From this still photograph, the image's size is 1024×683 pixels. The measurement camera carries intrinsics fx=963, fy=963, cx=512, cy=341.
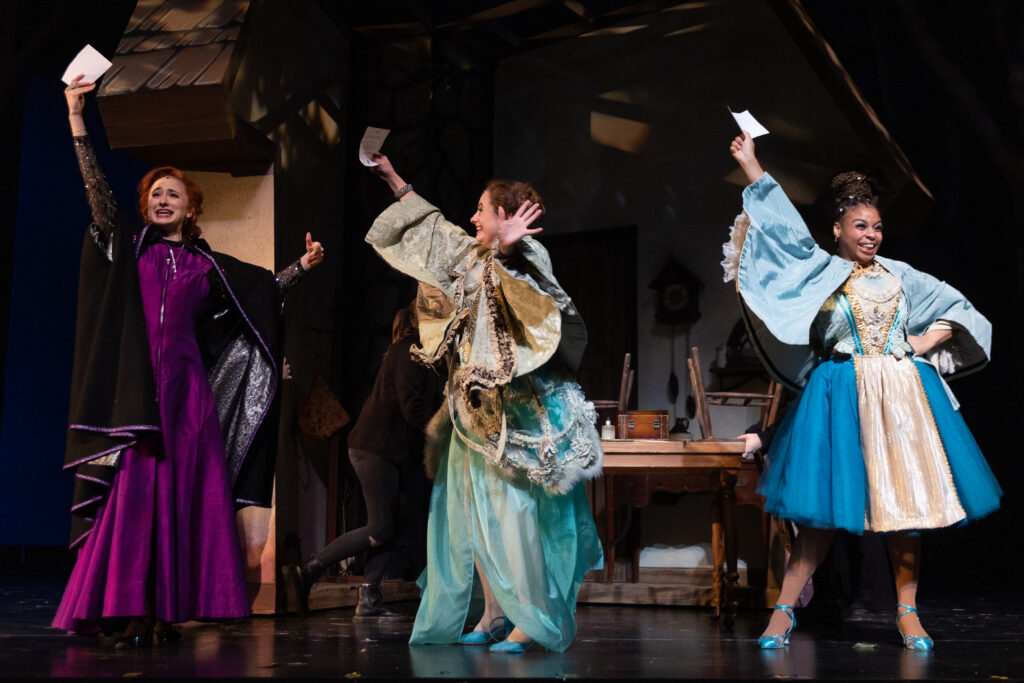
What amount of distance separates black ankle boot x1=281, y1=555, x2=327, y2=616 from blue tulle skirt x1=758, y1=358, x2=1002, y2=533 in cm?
211

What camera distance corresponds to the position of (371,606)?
14.8 feet

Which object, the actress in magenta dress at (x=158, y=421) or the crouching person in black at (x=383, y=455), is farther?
the crouching person in black at (x=383, y=455)

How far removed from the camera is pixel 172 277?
3.57 meters

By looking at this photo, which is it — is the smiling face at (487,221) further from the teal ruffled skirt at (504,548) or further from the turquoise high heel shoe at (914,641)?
the turquoise high heel shoe at (914,641)

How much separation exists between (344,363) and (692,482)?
234 centimetres

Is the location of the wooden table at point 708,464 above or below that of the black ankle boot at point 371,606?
above

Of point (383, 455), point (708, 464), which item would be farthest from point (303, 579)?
point (708, 464)

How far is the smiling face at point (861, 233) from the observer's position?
3623mm

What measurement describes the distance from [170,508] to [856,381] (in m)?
2.46

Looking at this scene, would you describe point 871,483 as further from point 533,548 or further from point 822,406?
point 533,548

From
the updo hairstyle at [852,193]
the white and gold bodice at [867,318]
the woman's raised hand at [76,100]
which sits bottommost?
the white and gold bodice at [867,318]

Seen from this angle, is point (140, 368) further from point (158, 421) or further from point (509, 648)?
point (509, 648)

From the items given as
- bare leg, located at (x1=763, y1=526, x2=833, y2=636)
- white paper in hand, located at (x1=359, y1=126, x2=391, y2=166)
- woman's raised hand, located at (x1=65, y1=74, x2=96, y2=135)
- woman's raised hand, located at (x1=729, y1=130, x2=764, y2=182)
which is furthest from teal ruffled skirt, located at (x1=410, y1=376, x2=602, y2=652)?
woman's raised hand, located at (x1=65, y1=74, x2=96, y2=135)

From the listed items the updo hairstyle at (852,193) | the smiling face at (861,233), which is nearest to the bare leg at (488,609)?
the smiling face at (861,233)
